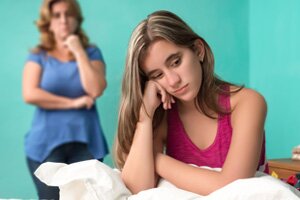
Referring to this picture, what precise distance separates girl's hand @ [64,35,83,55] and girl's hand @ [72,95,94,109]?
21 centimetres

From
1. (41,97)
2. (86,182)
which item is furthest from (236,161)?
(41,97)

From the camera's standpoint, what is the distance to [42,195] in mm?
1845

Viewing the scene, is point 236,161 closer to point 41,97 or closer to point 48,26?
point 41,97

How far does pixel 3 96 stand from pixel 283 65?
149 cm

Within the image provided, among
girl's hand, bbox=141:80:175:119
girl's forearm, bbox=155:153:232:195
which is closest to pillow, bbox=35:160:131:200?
girl's forearm, bbox=155:153:232:195

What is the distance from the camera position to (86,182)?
2.92 feet

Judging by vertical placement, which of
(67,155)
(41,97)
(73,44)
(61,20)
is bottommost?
(67,155)

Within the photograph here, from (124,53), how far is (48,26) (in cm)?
45

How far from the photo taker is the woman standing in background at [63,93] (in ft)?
6.60

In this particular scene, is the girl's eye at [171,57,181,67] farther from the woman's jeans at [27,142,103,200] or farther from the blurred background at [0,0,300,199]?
the blurred background at [0,0,300,199]

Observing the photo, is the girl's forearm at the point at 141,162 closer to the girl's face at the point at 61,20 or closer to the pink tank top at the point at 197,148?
the pink tank top at the point at 197,148

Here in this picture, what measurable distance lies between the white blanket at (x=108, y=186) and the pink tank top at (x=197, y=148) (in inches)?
5.3

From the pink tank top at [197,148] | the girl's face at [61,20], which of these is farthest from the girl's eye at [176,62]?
the girl's face at [61,20]

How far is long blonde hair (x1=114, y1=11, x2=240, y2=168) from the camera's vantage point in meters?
1.06
